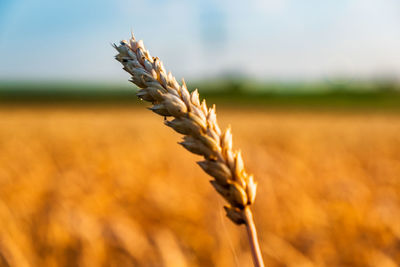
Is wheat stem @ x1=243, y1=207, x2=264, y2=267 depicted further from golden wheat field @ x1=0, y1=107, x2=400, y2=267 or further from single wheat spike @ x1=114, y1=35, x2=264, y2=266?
golden wheat field @ x1=0, y1=107, x2=400, y2=267

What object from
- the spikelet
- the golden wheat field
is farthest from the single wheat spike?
the golden wheat field

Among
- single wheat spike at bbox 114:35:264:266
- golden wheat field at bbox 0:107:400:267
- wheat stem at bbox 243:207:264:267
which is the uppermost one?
single wheat spike at bbox 114:35:264:266

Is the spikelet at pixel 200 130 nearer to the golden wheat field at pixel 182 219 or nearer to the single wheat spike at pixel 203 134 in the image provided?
the single wheat spike at pixel 203 134

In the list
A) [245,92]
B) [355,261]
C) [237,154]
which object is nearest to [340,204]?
[355,261]

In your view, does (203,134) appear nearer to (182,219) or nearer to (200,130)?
(200,130)

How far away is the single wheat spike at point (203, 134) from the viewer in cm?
70

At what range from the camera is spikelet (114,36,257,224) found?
700 mm

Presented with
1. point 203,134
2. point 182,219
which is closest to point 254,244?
point 203,134

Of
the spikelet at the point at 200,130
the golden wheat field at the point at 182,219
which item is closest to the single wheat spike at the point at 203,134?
the spikelet at the point at 200,130

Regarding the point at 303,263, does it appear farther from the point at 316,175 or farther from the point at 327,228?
the point at 316,175

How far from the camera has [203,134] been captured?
0.72 meters

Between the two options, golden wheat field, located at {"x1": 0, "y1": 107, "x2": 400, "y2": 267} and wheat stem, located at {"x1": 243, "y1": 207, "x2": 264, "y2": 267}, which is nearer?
wheat stem, located at {"x1": 243, "y1": 207, "x2": 264, "y2": 267}

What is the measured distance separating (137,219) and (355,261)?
1676mm

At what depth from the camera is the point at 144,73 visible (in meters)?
0.75
